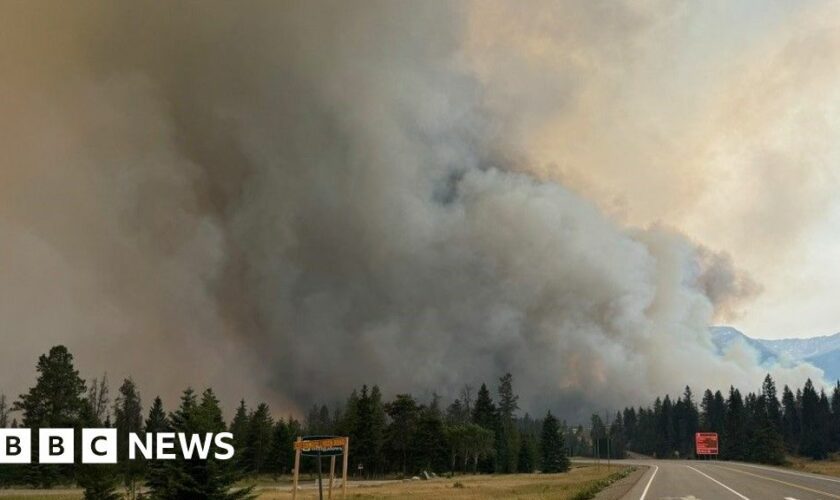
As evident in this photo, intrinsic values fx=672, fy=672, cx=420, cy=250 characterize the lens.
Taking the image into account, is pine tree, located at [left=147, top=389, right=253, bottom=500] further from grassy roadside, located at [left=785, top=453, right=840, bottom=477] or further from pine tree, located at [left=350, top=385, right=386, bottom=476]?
pine tree, located at [left=350, top=385, right=386, bottom=476]

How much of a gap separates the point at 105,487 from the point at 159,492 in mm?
11949

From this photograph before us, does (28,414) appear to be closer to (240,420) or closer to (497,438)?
(240,420)

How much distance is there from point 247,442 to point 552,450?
62037mm

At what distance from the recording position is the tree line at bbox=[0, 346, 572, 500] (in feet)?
102

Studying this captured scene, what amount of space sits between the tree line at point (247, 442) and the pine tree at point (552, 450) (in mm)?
209

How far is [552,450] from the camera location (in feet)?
461

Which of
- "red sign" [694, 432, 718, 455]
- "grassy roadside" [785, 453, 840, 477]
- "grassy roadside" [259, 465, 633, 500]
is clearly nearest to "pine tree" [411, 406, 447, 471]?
"grassy roadside" [259, 465, 633, 500]

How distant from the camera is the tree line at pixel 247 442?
31.2 m

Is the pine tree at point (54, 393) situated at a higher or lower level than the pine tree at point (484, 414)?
higher

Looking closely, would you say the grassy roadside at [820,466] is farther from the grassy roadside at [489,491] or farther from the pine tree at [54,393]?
the pine tree at [54,393]

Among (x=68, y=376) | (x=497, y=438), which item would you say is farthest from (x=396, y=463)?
(x=68, y=376)

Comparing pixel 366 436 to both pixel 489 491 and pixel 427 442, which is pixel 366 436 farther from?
pixel 489 491

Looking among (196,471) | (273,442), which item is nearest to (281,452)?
(273,442)

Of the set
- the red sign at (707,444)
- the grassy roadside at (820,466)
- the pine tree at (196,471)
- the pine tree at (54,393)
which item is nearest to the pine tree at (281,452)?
the pine tree at (54,393)
